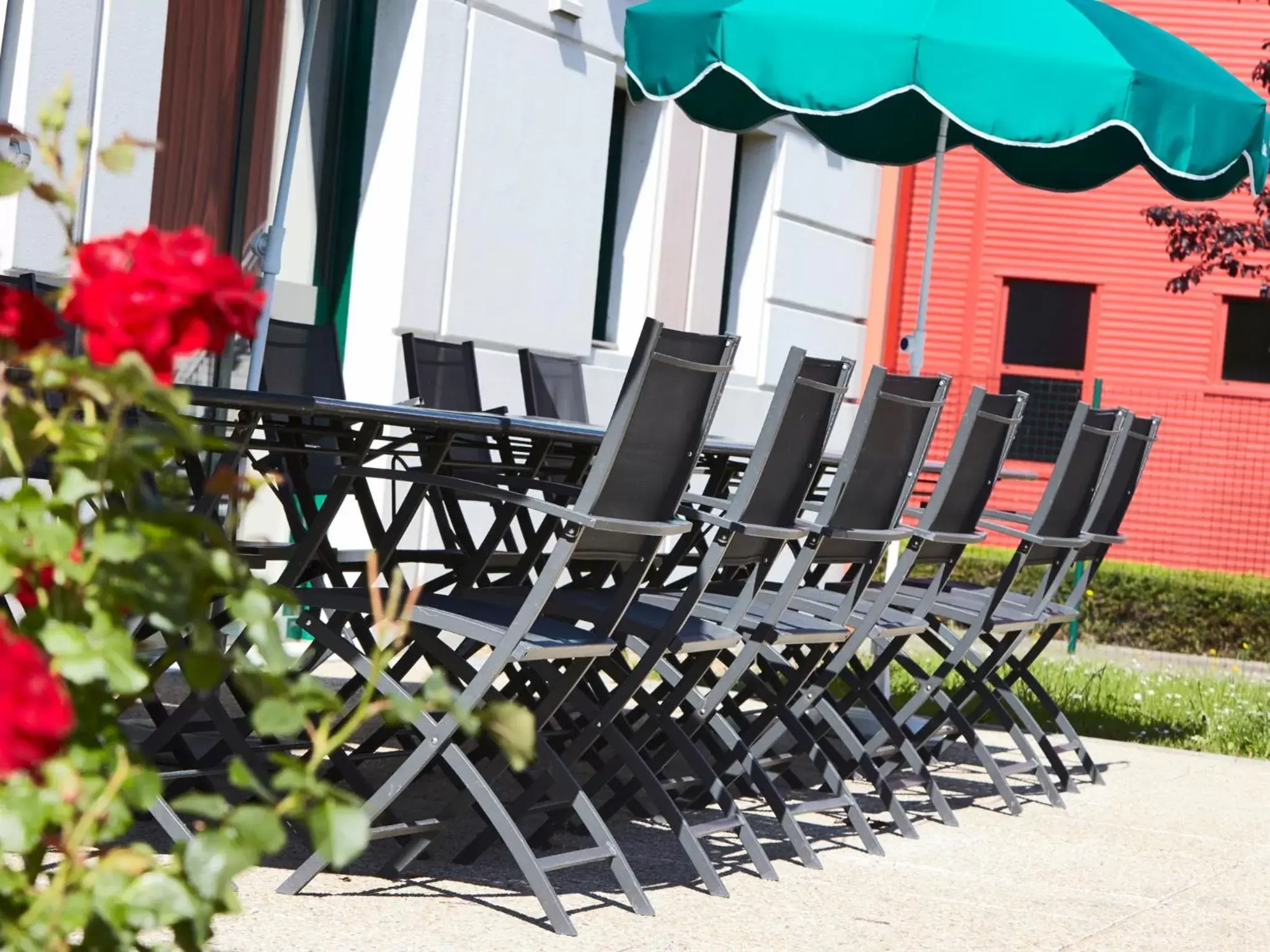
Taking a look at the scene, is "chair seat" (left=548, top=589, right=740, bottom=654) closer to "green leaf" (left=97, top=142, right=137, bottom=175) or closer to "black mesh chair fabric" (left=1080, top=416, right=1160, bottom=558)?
"black mesh chair fabric" (left=1080, top=416, right=1160, bottom=558)

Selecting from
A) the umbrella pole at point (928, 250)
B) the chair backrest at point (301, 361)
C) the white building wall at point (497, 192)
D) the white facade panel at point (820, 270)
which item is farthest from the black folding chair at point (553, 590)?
the white facade panel at point (820, 270)

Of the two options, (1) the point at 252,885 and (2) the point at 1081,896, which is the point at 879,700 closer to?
(2) the point at 1081,896

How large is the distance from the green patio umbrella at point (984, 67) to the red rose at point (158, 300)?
181 inches

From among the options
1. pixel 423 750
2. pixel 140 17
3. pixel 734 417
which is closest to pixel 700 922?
pixel 423 750

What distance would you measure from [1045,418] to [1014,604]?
31.8ft

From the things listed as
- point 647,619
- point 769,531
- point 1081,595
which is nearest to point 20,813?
point 647,619

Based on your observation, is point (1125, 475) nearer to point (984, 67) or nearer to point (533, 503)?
point (984, 67)

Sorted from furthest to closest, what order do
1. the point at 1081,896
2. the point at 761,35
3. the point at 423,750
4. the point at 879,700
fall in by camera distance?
1. the point at 761,35
2. the point at 879,700
3. the point at 1081,896
4. the point at 423,750

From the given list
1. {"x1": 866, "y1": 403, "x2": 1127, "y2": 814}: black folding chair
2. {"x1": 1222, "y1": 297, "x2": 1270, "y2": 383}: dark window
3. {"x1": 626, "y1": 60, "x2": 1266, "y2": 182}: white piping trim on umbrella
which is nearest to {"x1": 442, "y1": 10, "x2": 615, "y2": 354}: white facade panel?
{"x1": 626, "y1": 60, "x2": 1266, "y2": 182}: white piping trim on umbrella

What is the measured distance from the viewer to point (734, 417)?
11.8m

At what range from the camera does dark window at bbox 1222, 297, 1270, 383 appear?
62.6ft

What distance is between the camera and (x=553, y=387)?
22.8 ft

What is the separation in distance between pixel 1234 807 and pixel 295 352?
3.41 metres

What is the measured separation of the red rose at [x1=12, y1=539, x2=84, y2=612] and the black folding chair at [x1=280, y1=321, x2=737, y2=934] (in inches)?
73.2
